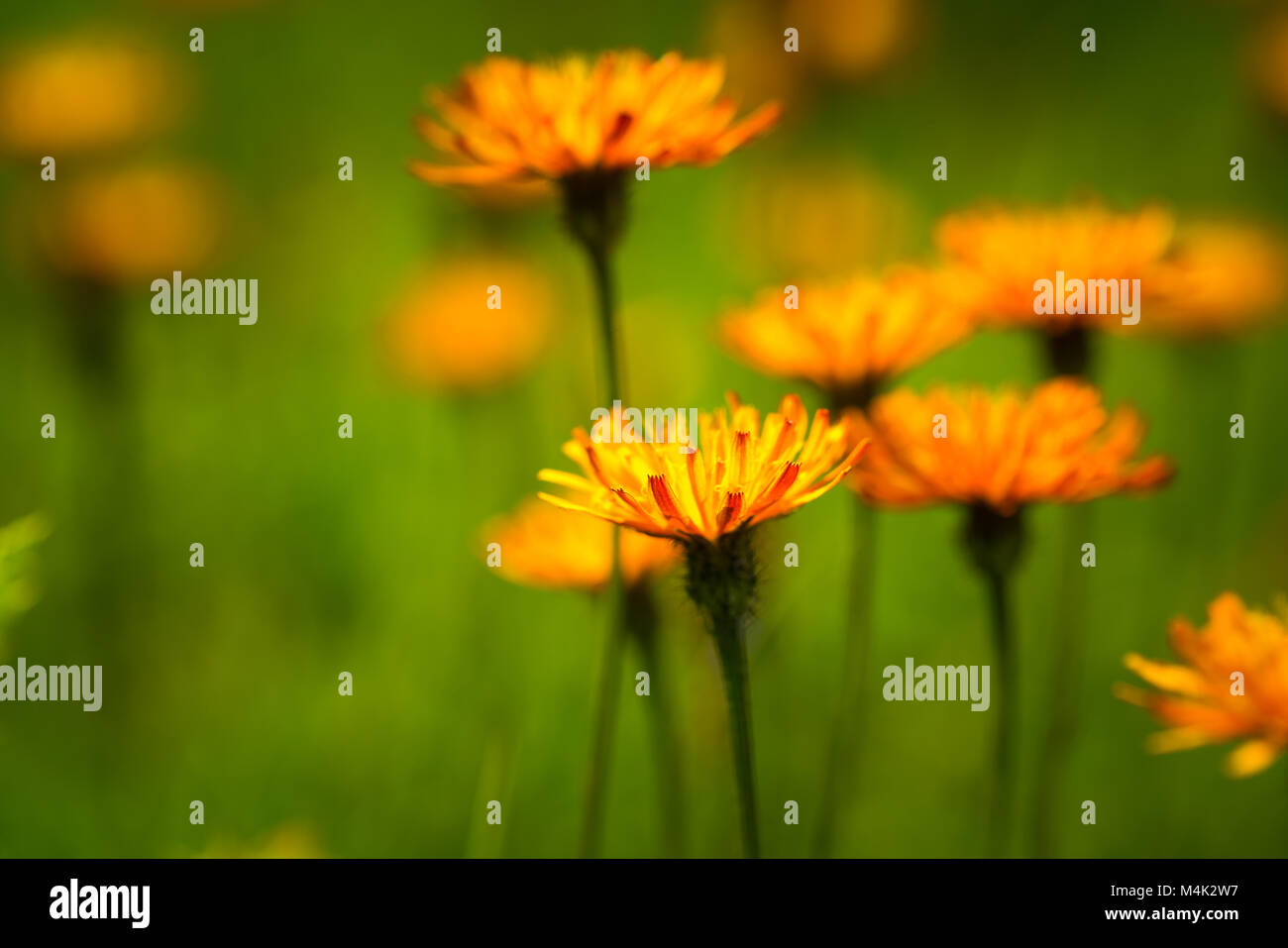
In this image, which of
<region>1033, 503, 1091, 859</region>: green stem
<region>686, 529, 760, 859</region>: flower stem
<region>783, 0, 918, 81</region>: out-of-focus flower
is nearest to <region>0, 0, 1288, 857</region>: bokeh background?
<region>783, 0, 918, 81</region>: out-of-focus flower

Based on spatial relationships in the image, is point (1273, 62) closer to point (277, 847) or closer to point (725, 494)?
point (725, 494)

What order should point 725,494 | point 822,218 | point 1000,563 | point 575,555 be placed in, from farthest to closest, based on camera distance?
1. point 822,218
2. point 575,555
3. point 1000,563
4. point 725,494

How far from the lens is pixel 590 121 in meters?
0.64

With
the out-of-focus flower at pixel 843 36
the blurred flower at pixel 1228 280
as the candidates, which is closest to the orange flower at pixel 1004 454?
the blurred flower at pixel 1228 280

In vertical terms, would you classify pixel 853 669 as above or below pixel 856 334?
below

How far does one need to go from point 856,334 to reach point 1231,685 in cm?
29

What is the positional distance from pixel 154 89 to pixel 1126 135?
52.3 inches

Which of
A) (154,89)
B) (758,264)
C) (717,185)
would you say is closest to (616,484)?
(758,264)

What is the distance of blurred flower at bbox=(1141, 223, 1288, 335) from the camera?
116cm

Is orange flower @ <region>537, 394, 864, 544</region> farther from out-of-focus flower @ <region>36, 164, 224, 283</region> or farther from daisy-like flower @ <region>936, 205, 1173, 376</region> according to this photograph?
out-of-focus flower @ <region>36, 164, 224, 283</region>

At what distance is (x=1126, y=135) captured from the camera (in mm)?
1743

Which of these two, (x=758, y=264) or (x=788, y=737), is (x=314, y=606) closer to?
(x=788, y=737)

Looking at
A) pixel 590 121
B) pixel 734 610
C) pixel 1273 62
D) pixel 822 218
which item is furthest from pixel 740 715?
pixel 1273 62

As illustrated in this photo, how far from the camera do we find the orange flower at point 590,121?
640mm
